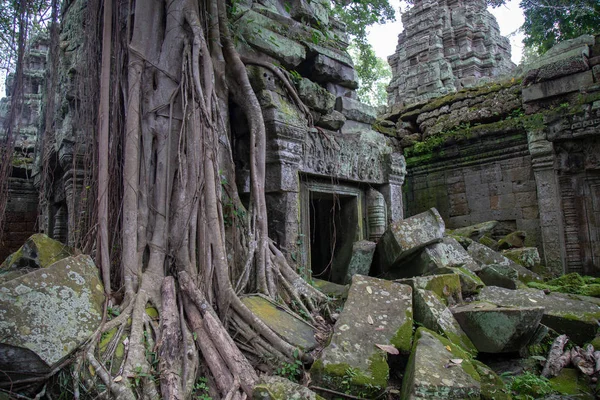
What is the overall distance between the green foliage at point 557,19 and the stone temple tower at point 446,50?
229cm

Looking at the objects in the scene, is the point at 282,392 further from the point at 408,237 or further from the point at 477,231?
the point at 477,231

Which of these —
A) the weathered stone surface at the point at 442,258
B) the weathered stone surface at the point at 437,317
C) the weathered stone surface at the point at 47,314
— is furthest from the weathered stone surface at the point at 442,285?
the weathered stone surface at the point at 47,314

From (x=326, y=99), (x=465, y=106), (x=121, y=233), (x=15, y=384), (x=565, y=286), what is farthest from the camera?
(x=465, y=106)

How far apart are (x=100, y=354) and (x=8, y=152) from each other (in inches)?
85.5

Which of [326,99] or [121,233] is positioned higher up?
[326,99]

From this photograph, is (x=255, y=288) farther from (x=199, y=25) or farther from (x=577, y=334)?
(x=577, y=334)

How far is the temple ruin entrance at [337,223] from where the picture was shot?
4.77m

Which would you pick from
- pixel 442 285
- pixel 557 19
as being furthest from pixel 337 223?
pixel 557 19

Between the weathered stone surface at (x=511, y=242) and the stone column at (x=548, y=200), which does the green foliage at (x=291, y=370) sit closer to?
the weathered stone surface at (x=511, y=242)

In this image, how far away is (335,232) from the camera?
15.6 feet

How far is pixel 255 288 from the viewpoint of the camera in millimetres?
3316

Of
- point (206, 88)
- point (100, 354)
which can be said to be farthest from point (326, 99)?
point (100, 354)

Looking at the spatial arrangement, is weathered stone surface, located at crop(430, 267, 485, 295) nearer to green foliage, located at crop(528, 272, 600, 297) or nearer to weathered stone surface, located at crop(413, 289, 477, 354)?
weathered stone surface, located at crop(413, 289, 477, 354)

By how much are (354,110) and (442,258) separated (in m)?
2.25
